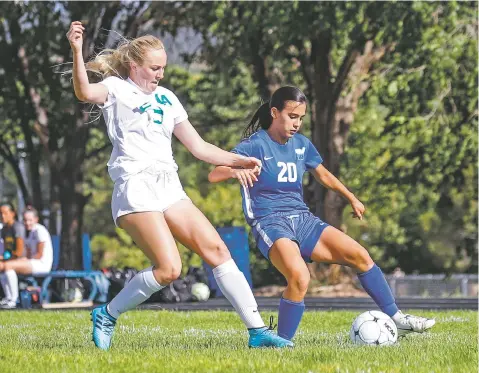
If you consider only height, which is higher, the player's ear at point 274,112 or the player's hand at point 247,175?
the player's ear at point 274,112

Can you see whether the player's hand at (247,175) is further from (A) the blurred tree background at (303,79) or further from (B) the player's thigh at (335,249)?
(A) the blurred tree background at (303,79)

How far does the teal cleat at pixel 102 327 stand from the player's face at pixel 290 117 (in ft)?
6.25

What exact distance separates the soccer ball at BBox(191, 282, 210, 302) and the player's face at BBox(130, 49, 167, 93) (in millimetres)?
13778

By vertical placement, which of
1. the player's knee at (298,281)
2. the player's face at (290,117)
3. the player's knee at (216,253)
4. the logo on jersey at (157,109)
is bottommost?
the player's knee at (298,281)

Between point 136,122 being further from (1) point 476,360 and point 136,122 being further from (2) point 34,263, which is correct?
(2) point 34,263

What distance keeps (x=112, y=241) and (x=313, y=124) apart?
41714 mm

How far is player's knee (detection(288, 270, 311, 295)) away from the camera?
8.33 metres

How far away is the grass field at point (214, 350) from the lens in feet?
21.4

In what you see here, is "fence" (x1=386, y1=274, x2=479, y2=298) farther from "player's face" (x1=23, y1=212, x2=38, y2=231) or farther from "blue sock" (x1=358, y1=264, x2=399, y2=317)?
"blue sock" (x1=358, y1=264, x2=399, y2=317)

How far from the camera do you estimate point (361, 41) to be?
23.3 meters

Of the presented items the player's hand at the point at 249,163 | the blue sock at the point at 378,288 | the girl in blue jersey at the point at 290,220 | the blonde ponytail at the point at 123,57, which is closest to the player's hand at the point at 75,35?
the blonde ponytail at the point at 123,57

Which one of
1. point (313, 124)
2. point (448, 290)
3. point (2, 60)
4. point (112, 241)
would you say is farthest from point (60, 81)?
point (112, 241)

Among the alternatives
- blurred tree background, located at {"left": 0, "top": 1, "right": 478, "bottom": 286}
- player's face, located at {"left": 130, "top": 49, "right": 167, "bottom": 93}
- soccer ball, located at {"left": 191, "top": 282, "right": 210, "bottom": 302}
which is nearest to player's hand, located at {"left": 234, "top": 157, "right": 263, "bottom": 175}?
player's face, located at {"left": 130, "top": 49, "right": 167, "bottom": 93}

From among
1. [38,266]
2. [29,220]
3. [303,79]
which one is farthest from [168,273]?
[303,79]
